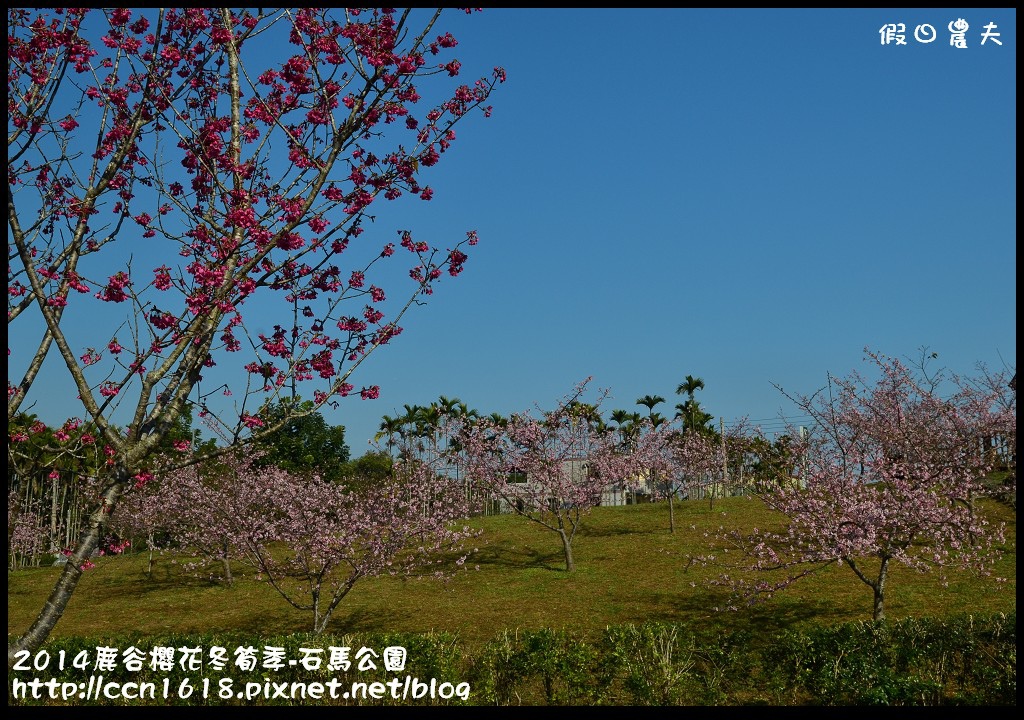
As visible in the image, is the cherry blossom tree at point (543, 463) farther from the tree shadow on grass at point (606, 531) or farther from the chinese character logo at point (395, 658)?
the chinese character logo at point (395, 658)

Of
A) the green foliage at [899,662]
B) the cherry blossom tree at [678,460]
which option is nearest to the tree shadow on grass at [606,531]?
the cherry blossom tree at [678,460]

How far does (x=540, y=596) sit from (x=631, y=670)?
1137 centimetres

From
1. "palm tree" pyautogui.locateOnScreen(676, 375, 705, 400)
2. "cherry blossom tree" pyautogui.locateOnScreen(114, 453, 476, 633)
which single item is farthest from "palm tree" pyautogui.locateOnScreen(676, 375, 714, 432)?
"cherry blossom tree" pyautogui.locateOnScreen(114, 453, 476, 633)

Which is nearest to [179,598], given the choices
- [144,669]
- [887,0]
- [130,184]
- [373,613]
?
[373,613]

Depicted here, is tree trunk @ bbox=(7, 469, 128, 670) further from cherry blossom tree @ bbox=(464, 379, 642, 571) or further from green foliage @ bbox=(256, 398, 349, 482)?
green foliage @ bbox=(256, 398, 349, 482)

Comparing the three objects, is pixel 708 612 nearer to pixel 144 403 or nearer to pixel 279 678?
pixel 279 678

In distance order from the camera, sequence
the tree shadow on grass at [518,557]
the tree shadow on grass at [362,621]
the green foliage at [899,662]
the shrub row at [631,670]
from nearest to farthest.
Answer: the green foliage at [899,662]
the shrub row at [631,670]
the tree shadow on grass at [362,621]
the tree shadow on grass at [518,557]

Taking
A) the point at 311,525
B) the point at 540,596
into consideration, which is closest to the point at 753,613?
the point at 540,596

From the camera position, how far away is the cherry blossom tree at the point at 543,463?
24719 millimetres

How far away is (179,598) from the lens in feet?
79.6

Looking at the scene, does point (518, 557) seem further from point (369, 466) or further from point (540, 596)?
point (369, 466)

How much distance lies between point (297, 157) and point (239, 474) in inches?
818

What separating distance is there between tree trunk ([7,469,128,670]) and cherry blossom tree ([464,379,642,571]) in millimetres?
18319

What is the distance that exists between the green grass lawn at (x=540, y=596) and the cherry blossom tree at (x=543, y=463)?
1940 millimetres
